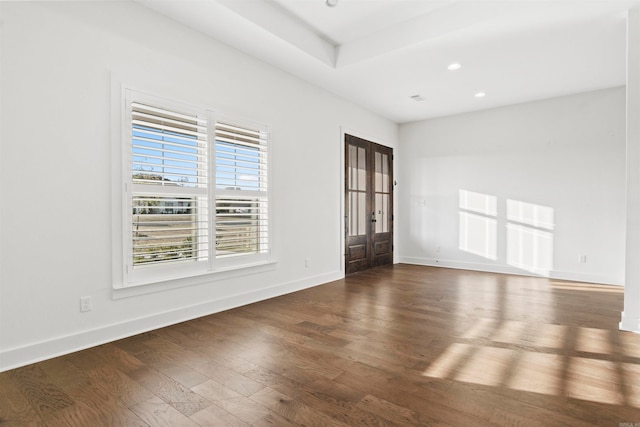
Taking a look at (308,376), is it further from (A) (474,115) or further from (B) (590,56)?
(A) (474,115)

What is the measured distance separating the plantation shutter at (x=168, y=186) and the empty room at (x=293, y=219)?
23 millimetres

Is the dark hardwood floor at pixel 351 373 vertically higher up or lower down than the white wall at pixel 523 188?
lower down

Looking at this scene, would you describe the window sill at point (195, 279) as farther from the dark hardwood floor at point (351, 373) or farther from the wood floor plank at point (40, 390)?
the wood floor plank at point (40, 390)

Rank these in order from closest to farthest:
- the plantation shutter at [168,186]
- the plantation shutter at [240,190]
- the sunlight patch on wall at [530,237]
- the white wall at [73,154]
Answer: the white wall at [73,154] < the plantation shutter at [168,186] < the plantation shutter at [240,190] < the sunlight patch on wall at [530,237]

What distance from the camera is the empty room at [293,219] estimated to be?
2059 mm

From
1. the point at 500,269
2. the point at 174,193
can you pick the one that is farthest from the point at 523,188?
the point at 174,193

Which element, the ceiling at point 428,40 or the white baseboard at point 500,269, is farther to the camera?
the white baseboard at point 500,269

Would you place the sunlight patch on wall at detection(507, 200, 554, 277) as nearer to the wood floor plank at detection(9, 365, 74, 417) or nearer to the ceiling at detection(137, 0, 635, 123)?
the ceiling at detection(137, 0, 635, 123)

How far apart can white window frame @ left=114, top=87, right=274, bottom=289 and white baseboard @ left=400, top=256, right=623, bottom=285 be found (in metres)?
3.82

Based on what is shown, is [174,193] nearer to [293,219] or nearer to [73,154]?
[73,154]

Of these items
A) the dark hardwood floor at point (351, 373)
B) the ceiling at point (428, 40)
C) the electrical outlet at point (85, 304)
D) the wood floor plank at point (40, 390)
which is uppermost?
the ceiling at point (428, 40)

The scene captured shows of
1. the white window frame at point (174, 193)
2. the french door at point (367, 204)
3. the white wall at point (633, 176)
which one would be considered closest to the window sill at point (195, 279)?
the white window frame at point (174, 193)

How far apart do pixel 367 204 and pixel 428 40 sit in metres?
3.16

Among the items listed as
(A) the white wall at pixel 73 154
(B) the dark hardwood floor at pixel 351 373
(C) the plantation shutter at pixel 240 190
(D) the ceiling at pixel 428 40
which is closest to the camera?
(B) the dark hardwood floor at pixel 351 373
